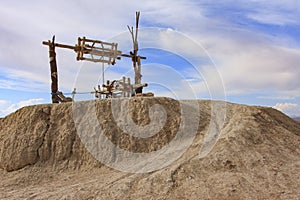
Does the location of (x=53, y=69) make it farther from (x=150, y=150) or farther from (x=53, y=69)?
(x=150, y=150)

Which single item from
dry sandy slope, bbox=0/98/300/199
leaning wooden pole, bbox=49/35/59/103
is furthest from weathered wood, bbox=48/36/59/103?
dry sandy slope, bbox=0/98/300/199

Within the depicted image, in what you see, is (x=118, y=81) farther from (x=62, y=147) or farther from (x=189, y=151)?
(x=189, y=151)

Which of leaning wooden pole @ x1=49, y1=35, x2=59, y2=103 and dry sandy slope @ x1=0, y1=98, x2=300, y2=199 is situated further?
leaning wooden pole @ x1=49, y1=35, x2=59, y2=103

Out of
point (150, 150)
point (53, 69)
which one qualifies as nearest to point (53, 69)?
point (53, 69)

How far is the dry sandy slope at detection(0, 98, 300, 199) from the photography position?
9.84 meters

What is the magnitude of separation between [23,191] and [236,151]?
8.14 m

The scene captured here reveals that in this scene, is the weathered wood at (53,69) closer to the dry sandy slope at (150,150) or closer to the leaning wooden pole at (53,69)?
the leaning wooden pole at (53,69)

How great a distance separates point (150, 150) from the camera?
512 inches

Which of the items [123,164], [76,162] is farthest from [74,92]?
[123,164]

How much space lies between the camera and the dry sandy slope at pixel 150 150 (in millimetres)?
9836

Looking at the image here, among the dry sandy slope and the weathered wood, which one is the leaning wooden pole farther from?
the dry sandy slope

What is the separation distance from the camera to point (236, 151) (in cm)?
1142

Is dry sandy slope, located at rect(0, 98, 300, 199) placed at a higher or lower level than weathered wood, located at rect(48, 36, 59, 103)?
lower

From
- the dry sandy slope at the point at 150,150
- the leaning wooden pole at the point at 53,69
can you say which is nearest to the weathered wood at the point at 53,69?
the leaning wooden pole at the point at 53,69
